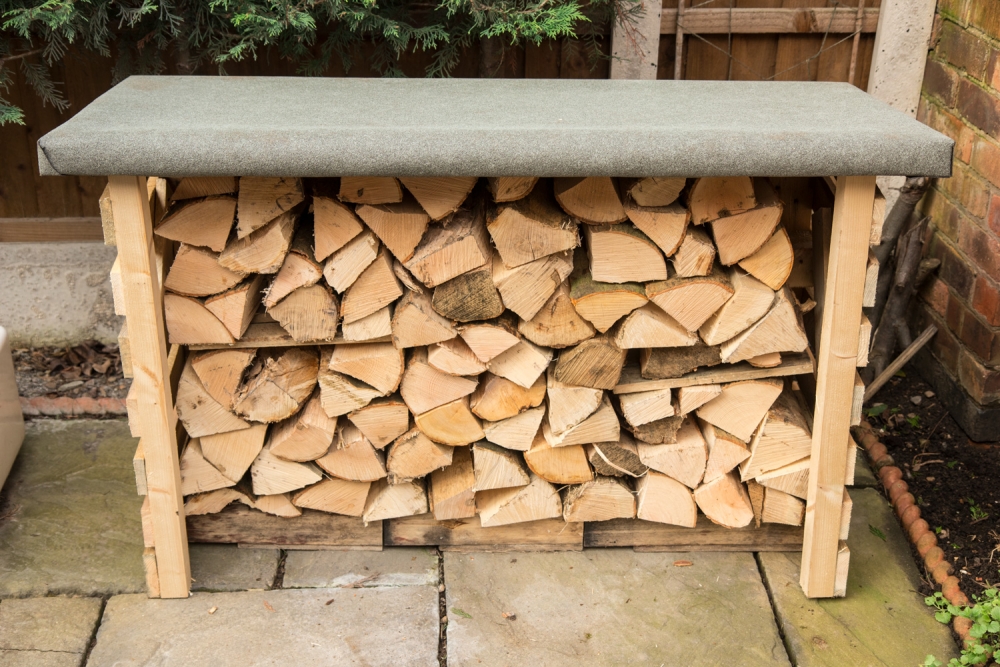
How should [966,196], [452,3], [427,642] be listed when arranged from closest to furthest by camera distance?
[427,642]
[452,3]
[966,196]

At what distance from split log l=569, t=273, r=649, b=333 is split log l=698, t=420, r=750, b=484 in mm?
457

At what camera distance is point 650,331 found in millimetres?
2420

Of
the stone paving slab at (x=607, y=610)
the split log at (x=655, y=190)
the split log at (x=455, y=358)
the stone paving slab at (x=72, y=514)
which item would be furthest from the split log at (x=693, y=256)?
the stone paving slab at (x=72, y=514)

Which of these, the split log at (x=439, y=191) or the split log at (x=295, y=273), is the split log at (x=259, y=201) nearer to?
the split log at (x=295, y=273)

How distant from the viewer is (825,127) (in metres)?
2.21

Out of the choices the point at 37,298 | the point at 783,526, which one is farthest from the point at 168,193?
the point at 783,526

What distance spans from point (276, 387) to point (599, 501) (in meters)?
0.92

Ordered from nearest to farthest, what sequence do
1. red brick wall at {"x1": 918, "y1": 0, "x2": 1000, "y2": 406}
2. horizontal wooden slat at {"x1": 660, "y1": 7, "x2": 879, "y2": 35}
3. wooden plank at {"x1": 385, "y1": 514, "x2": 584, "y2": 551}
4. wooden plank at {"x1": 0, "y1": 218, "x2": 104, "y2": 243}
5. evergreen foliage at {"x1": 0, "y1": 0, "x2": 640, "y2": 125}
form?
wooden plank at {"x1": 385, "y1": 514, "x2": 584, "y2": 551}, evergreen foliage at {"x1": 0, "y1": 0, "x2": 640, "y2": 125}, red brick wall at {"x1": 918, "y1": 0, "x2": 1000, "y2": 406}, horizontal wooden slat at {"x1": 660, "y1": 7, "x2": 879, "y2": 35}, wooden plank at {"x1": 0, "y1": 218, "x2": 104, "y2": 243}

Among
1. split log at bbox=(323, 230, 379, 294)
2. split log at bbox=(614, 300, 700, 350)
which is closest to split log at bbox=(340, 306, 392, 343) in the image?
split log at bbox=(323, 230, 379, 294)

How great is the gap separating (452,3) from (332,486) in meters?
1.51

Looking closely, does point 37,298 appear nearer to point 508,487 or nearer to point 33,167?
point 33,167

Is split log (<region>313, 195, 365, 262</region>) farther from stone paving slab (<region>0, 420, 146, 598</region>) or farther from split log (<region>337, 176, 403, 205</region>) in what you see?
stone paving slab (<region>0, 420, 146, 598</region>)

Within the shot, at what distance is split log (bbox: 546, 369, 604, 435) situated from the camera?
98.3 inches

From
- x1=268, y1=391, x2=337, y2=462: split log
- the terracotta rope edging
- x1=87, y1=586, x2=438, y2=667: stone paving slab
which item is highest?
x1=268, y1=391, x2=337, y2=462: split log
